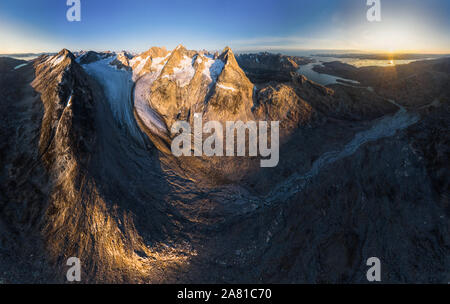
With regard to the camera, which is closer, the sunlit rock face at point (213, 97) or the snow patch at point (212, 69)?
the sunlit rock face at point (213, 97)

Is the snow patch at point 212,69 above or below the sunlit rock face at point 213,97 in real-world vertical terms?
above

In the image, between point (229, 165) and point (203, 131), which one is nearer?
point (229, 165)

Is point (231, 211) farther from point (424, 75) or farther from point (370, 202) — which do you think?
point (424, 75)

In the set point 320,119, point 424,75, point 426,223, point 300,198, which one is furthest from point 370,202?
point 424,75
